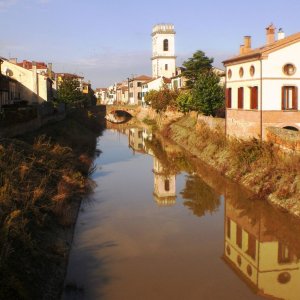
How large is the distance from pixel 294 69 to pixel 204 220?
13.4m

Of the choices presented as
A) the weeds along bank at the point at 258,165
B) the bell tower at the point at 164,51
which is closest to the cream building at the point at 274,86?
the weeds along bank at the point at 258,165

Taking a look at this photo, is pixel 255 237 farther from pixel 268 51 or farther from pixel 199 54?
pixel 199 54

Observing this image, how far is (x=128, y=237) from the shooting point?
18.3m

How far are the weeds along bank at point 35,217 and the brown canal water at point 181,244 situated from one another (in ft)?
2.25

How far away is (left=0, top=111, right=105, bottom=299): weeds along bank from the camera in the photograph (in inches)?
466

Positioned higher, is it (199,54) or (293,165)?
(199,54)

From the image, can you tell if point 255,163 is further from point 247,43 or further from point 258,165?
point 247,43

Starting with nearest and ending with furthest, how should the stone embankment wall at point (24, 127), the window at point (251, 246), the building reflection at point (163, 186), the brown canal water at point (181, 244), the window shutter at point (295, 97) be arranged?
the brown canal water at point (181, 244) < the window at point (251, 246) < the building reflection at point (163, 186) < the stone embankment wall at point (24, 127) < the window shutter at point (295, 97)

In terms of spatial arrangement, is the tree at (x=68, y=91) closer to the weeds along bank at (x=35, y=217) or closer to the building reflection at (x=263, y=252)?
the weeds along bank at (x=35, y=217)

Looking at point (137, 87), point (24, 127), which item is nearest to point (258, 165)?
point (24, 127)

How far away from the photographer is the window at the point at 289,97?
29.1m

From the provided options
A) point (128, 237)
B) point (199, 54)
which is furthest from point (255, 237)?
point (199, 54)

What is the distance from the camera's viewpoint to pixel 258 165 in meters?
25.6

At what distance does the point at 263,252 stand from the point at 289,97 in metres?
15.0
